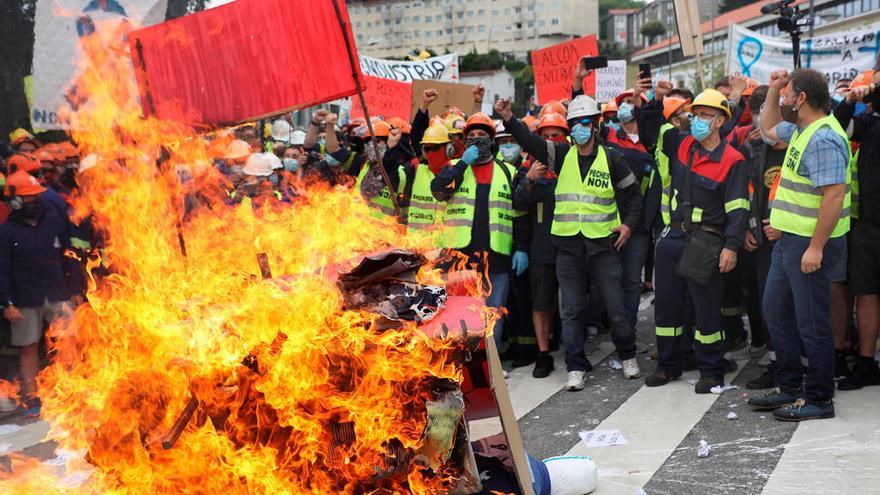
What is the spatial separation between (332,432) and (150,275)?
135cm

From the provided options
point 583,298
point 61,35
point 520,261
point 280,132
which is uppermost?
point 61,35

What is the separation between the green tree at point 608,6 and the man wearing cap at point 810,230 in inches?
5517

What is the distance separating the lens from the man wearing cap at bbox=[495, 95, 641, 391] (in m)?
6.85

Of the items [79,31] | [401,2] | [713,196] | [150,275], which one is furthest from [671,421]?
[401,2]

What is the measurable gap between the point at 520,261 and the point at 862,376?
305 cm

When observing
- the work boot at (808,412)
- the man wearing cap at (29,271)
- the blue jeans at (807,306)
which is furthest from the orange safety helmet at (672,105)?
the man wearing cap at (29,271)

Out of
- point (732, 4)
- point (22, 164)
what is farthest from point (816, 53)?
point (732, 4)

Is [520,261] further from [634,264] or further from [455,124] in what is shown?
[455,124]

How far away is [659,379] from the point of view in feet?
21.9

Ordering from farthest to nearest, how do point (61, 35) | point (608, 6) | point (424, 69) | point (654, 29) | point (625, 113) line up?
point (608, 6) → point (654, 29) → point (424, 69) → point (61, 35) → point (625, 113)

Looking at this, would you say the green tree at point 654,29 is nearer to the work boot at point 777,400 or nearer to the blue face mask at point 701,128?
the blue face mask at point 701,128

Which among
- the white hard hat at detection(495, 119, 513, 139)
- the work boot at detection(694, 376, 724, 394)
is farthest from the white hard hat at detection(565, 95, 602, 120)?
the work boot at detection(694, 376, 724, 394)

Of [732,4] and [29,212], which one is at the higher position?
[732,4]

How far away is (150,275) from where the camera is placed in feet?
Answer: 12.4
